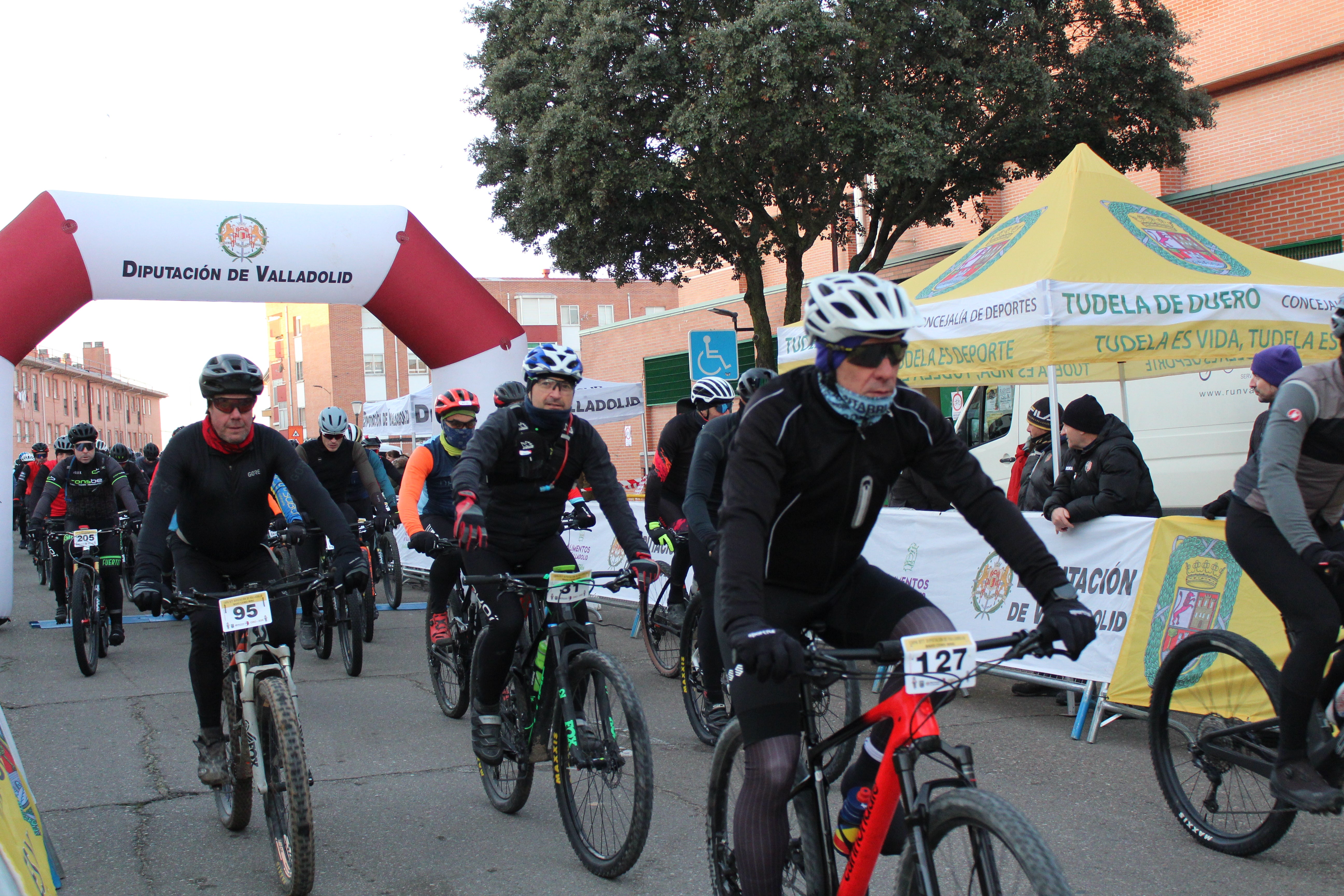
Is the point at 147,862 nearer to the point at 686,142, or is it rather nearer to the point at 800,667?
the point at 800,667

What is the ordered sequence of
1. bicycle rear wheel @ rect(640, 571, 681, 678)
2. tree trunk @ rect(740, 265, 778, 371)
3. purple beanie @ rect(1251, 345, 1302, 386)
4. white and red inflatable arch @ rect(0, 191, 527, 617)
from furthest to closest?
tree trunk @ rect(740, 265, 778, 371)
white and red inflatable arch @ rect(0, 191, 527, 617)
bicycle rear wheel @ rect(640, 571, 681, 678)
purple beanie @ rect(1251, 345, 1302, 386)

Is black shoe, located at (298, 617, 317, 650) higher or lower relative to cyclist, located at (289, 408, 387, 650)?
lower

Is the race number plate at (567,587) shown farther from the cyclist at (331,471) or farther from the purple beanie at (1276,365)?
the cyclist at (331,471)

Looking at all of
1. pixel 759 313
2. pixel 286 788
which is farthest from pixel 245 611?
pixel 759 313

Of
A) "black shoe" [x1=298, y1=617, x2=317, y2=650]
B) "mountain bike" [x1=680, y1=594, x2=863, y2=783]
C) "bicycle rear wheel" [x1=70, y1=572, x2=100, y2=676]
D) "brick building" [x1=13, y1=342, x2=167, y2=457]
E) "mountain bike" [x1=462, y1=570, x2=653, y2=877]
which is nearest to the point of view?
"mountain bike" [x1=462, y1=570, x2=653, y2=877]

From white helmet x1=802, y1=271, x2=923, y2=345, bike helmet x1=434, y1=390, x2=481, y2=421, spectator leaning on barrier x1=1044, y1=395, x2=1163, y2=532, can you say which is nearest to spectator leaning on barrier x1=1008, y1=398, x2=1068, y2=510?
spectator leaning on barrier x1=1044, y1=395, x2=1163, y2=532

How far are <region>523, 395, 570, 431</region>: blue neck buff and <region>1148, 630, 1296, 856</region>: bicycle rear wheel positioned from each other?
8.89 ft

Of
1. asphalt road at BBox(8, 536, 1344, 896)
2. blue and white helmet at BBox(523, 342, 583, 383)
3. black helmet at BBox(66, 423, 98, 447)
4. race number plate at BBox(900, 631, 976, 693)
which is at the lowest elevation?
asphalt road at BBox(8, 536, 1344, 896)

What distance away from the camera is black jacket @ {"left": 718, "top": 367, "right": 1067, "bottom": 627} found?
2689 millimetres

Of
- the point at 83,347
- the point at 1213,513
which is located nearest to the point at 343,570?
the point at 1213,513

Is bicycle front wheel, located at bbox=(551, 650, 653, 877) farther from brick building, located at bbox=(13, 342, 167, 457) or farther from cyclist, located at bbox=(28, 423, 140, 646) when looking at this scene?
brick building, located at bbox=(13, 342, 167, 457)

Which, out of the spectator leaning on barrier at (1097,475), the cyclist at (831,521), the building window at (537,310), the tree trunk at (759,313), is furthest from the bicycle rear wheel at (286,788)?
the building window at (537,310)

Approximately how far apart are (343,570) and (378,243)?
8.51m

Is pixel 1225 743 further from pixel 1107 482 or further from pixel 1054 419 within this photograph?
pixel 1054 419
